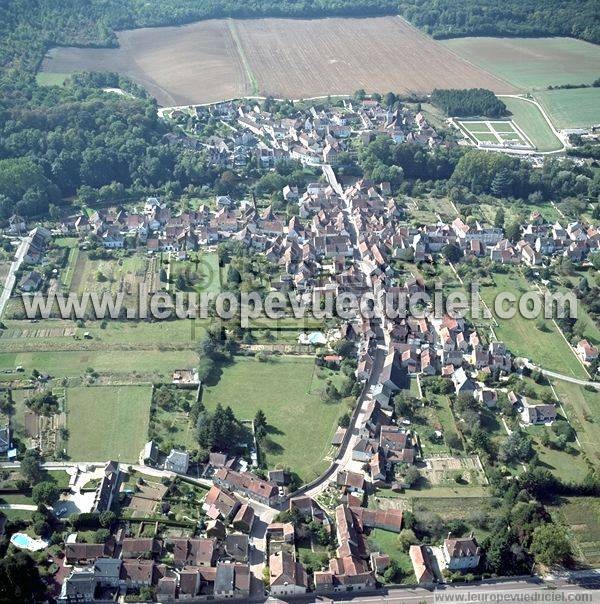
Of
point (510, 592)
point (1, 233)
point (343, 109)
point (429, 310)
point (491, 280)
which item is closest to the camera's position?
point (510, 592)

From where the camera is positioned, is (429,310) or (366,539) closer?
(366,539)

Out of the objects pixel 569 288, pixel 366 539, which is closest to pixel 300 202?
pixel 569 288

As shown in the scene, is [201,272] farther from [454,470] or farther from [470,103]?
[470,103]

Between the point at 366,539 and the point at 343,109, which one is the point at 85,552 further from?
the point at 343,109


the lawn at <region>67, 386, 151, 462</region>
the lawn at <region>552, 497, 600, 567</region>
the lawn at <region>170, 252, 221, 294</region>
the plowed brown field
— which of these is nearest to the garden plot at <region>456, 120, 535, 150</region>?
the plowed brown field

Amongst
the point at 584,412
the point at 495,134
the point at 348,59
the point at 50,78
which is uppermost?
the point at 348,59

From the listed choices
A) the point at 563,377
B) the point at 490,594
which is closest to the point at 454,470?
the point at 490,594

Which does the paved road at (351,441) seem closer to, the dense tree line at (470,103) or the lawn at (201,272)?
the lawn at (201,272)

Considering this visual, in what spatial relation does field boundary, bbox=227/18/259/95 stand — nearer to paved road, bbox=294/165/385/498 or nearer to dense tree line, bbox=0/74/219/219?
dense tree line, bbox=0/74/219/219
